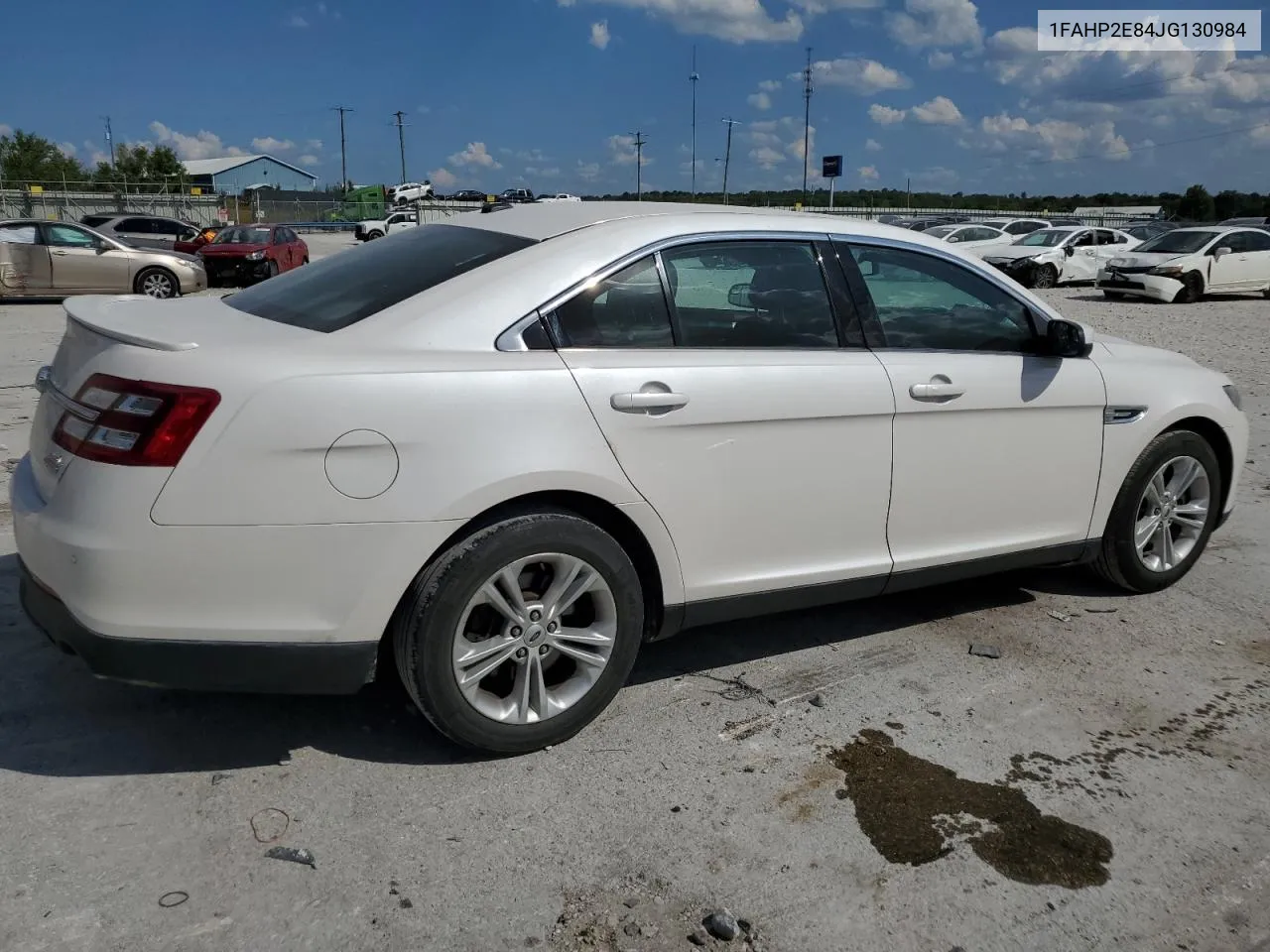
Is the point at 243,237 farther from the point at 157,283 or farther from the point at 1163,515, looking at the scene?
the point at 1163,515

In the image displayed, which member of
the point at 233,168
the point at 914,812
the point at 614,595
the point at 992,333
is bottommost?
the point at 914,812

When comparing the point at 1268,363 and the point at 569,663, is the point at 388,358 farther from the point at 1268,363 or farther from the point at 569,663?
the point at 1268,363

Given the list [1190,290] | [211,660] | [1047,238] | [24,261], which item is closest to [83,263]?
[24,261]

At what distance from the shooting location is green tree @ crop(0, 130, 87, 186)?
77625 mm

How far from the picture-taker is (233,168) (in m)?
92.6

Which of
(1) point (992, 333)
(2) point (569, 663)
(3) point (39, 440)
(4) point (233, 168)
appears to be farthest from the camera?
(4) point (233, 168)

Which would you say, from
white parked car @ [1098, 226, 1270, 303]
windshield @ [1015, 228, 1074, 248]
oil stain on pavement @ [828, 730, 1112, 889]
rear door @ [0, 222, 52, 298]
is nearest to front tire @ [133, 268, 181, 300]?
rear door @ [0, 222, 52, 298]

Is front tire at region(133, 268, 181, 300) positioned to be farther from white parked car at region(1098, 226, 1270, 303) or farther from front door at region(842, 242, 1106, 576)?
white parked car at region(1098, 226, 1270, 303)

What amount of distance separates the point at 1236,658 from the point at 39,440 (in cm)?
446

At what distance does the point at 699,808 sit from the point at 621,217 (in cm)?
196

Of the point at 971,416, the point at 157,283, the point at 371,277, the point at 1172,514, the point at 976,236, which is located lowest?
the point at 1172,514

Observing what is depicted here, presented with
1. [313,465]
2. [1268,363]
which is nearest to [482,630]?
[313,465]

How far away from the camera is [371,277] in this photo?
11.4ft

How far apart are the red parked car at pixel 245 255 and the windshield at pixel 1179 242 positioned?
1897 cm
